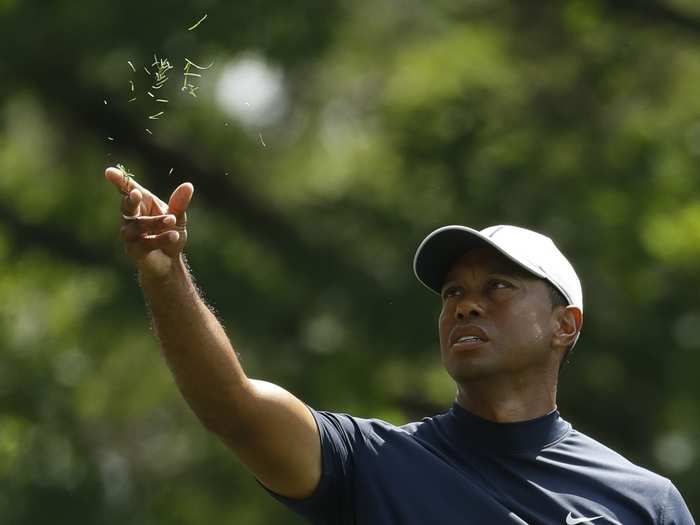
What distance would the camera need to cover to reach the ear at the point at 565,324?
3389mm

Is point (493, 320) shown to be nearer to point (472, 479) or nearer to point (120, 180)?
point (472, 479)

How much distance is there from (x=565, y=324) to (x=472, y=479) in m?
0.51

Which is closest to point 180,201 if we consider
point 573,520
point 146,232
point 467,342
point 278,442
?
point 146,232

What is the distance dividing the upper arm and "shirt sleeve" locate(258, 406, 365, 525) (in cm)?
2

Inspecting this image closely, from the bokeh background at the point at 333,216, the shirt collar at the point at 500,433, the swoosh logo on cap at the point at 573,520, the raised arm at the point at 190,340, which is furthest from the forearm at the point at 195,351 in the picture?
the bokeh background at the point at 333,216

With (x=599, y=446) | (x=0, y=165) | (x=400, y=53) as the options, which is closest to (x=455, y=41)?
(x=400, y=53)

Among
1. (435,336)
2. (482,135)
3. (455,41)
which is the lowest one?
(435,336)

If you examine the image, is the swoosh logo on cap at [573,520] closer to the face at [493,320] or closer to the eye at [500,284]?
the face at [493,320]

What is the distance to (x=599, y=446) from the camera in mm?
3268

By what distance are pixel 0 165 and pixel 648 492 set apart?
6.65m

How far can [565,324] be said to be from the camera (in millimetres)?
3420

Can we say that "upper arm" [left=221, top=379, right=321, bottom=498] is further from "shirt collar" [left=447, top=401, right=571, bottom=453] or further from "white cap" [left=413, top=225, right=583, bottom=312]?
"white cap" [left=413, top=225, right=583, bottom=312]

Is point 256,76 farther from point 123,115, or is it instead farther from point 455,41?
point 455,41

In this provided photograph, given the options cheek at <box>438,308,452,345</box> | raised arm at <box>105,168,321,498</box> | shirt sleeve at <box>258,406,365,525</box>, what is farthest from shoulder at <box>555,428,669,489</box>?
raised arm at <box>105,168,321,498</box>
